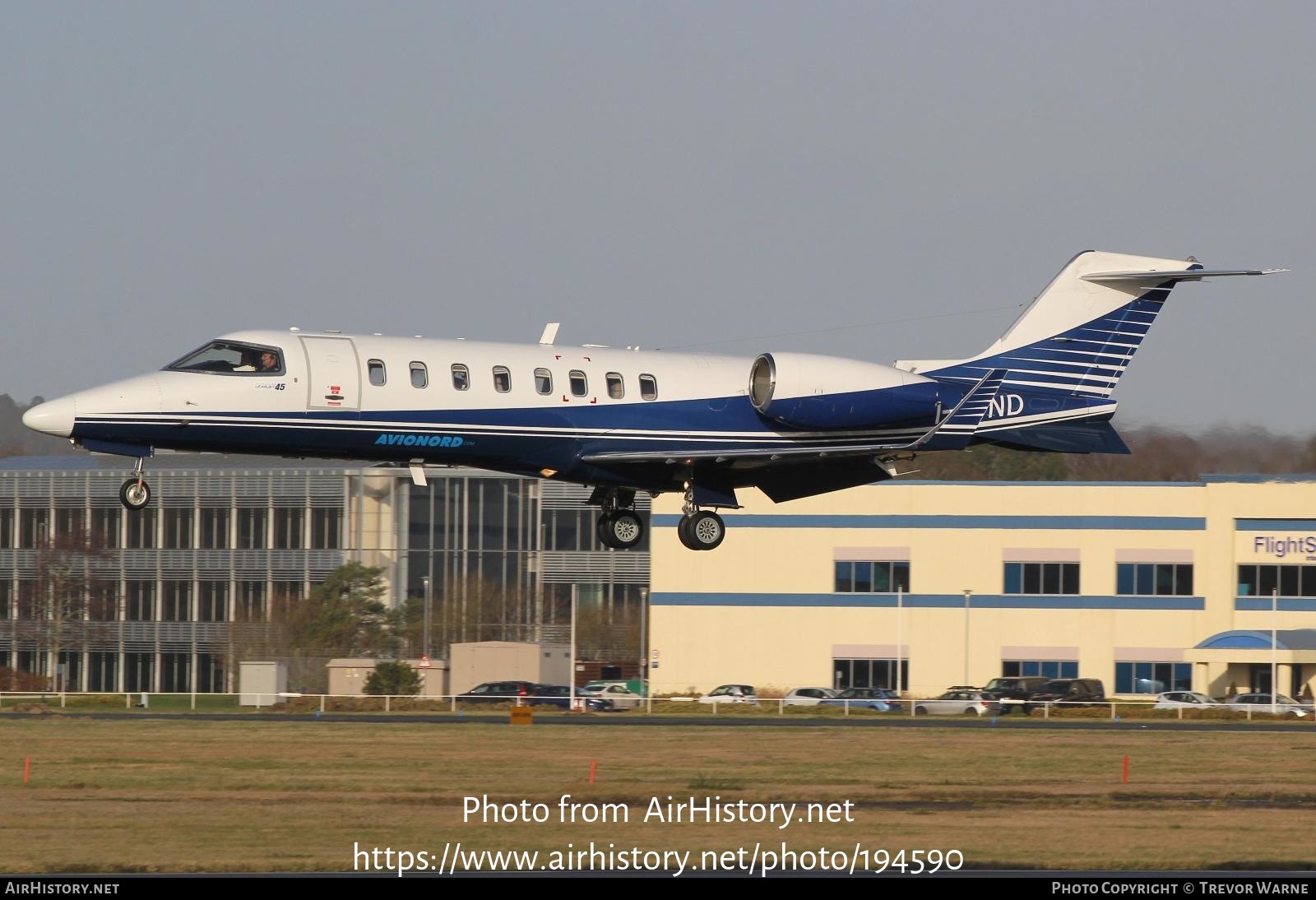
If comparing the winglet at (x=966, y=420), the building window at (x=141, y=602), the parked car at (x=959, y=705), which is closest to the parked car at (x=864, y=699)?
the parked car at (x=959, y=705)

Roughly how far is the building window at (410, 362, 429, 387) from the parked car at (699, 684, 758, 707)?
26288 millimetres

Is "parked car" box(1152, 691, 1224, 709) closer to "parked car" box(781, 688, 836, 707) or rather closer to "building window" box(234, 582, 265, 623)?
"parked car" box(781, 688, 836, 707)

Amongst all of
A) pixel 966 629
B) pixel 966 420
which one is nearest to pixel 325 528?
pixel 966 629

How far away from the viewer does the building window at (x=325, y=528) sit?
7244 cm

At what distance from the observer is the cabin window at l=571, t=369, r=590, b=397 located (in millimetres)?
26719

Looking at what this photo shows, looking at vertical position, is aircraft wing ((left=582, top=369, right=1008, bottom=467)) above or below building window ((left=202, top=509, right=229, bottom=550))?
above

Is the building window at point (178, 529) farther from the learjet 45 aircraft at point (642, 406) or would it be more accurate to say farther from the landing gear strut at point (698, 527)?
the landing gear strut at point (698, 527)

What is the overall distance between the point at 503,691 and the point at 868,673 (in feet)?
39.5

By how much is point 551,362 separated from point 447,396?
1.73m

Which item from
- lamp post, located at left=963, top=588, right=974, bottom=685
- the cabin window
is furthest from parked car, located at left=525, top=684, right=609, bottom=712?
the cabin window

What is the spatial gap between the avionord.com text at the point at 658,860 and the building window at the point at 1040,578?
38.6m

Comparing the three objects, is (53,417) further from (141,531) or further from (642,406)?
(141,531)

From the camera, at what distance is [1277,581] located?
57844mm

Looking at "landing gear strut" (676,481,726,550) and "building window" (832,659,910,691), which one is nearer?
"landing gear strut" (676,481,726,550)
